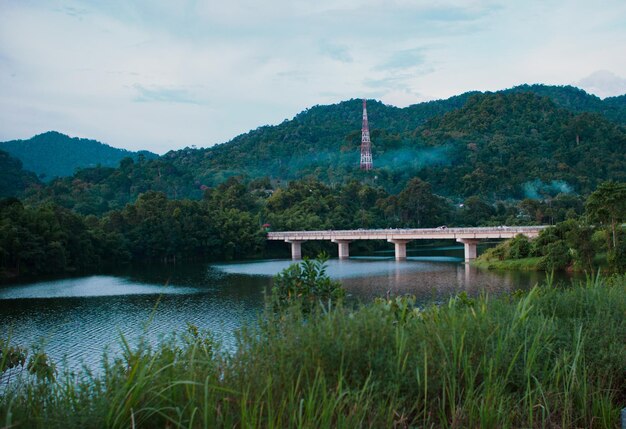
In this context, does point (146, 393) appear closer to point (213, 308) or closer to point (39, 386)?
point (39, 386)

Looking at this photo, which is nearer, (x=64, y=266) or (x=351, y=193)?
(x=64, y=266)

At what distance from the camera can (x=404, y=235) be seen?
183 ft

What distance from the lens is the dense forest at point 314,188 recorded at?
55062mm

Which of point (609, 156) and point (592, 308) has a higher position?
point (609, 156)

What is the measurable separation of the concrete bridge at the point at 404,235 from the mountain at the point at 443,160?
31584 millimetres

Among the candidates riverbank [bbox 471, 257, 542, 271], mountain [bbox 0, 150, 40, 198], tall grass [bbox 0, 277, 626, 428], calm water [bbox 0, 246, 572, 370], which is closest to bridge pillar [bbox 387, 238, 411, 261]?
calm water [bbox 0, 246, 572, 370]

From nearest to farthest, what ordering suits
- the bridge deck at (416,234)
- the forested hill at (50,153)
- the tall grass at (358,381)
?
the tall grass at (358,381)
the bridge deck at (416,234)
the forested hill at (50,153)

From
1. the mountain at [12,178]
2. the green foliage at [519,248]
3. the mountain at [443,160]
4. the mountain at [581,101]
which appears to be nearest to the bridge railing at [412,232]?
the green foliage at [519,248]

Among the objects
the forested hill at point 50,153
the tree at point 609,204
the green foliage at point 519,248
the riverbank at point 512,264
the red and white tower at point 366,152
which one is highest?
the forested hill at point 50,153

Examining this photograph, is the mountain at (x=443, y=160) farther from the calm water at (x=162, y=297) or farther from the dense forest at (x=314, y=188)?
the calm water at (x=162, y=297)

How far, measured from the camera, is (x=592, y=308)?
19.3 feet

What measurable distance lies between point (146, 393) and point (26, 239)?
4638 centimetres

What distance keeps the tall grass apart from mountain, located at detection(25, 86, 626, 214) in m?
80.6

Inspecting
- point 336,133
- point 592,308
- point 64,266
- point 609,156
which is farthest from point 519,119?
point 592,308
